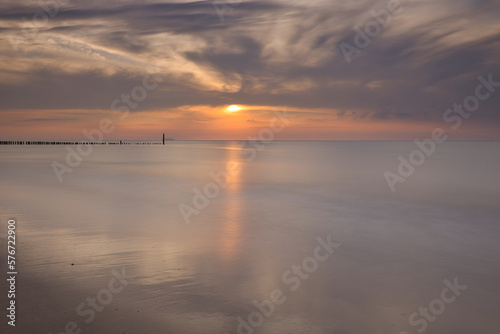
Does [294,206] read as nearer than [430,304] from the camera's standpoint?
No

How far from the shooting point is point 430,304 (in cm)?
795

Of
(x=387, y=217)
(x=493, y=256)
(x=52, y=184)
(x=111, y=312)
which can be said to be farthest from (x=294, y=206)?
(x=52, y=184)

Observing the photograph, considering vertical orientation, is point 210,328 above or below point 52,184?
below

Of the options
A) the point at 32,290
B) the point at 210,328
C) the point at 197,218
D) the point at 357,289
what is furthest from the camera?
the point at 197,218

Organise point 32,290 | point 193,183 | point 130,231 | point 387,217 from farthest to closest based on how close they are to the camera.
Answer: point 193,183, point 387,217, point 130,231, point 32,290

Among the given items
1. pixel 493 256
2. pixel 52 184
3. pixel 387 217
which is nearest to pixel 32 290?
pixel 493 256

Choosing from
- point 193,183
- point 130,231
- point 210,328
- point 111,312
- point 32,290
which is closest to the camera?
point 210,328

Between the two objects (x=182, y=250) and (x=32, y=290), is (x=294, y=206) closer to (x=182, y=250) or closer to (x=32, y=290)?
(x=182, y=250)

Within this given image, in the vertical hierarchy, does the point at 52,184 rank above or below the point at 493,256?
above

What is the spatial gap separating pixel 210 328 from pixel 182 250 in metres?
4.80

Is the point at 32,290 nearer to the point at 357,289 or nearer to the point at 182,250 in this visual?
the point at 182,250

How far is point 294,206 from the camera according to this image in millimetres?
21000

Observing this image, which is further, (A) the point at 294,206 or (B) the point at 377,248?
(A) the point at 294,206

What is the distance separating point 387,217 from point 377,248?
619 cm
